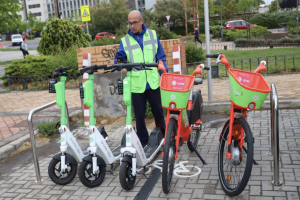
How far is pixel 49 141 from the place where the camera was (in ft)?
21.1

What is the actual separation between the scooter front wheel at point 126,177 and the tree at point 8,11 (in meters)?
23.2

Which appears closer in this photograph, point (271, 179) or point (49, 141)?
point (271, 179)

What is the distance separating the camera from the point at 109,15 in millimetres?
46344

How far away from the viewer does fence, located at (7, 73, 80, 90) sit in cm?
1247

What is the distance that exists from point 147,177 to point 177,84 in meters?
1.22

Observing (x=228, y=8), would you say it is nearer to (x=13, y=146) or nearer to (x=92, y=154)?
(x=13, y=146)

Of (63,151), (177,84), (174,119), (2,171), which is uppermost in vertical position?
(177,84)

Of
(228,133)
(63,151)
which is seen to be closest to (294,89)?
(228,133)

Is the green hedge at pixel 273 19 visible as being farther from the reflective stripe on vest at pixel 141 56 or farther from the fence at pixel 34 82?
the reflective stripe on vest at pixel 141 56

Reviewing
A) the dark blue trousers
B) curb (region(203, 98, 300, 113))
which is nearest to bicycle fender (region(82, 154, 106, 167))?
the dark blue trousers

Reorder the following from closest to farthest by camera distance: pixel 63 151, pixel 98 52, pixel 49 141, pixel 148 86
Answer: pixel 63 151
pixel 148 86
pixel 49 141
pixel 98 52

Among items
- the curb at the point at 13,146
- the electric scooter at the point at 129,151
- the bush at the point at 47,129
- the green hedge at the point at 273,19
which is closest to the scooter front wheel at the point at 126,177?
the electric scooter at the point at 129,151

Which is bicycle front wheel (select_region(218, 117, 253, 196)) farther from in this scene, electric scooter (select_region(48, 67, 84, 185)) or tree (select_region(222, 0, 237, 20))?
tree (select_region(222, 0, 237, 20))

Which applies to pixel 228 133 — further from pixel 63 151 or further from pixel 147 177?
pixel 63 151
